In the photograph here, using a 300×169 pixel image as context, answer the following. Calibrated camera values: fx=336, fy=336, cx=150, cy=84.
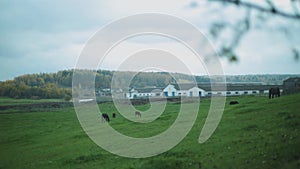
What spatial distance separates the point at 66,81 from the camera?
4973 inches

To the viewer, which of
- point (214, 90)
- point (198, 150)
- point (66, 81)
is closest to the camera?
point (198, 150)

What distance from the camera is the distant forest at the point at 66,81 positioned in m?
96.1

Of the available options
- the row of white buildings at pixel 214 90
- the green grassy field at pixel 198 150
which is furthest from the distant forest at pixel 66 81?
the green grassy field at pixel 198 150

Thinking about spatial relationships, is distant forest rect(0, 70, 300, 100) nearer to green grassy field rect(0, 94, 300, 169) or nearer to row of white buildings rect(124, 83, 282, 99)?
row of white buildings rect(124, 83, 282, 99)

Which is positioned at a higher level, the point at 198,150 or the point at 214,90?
the point at 214,90

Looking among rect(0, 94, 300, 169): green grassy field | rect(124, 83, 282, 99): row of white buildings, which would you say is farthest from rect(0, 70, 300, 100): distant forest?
rect(0, 94, 300, 169): green grassy field

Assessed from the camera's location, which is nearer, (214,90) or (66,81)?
(214,90)

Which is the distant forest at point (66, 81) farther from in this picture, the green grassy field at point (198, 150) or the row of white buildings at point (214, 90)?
the green grassy field at point (198, 150)

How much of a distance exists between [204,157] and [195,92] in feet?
262

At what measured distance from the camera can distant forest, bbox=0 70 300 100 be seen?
9612 cm

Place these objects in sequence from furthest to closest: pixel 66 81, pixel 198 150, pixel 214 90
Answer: pixel 66 81 → pixel 214 90 → pixel 198 150

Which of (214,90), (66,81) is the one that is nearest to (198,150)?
(214,90)

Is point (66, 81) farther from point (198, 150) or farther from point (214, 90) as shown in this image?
point (198, 150)

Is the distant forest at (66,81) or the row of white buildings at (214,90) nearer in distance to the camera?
the row of white buildings at (214,90)
